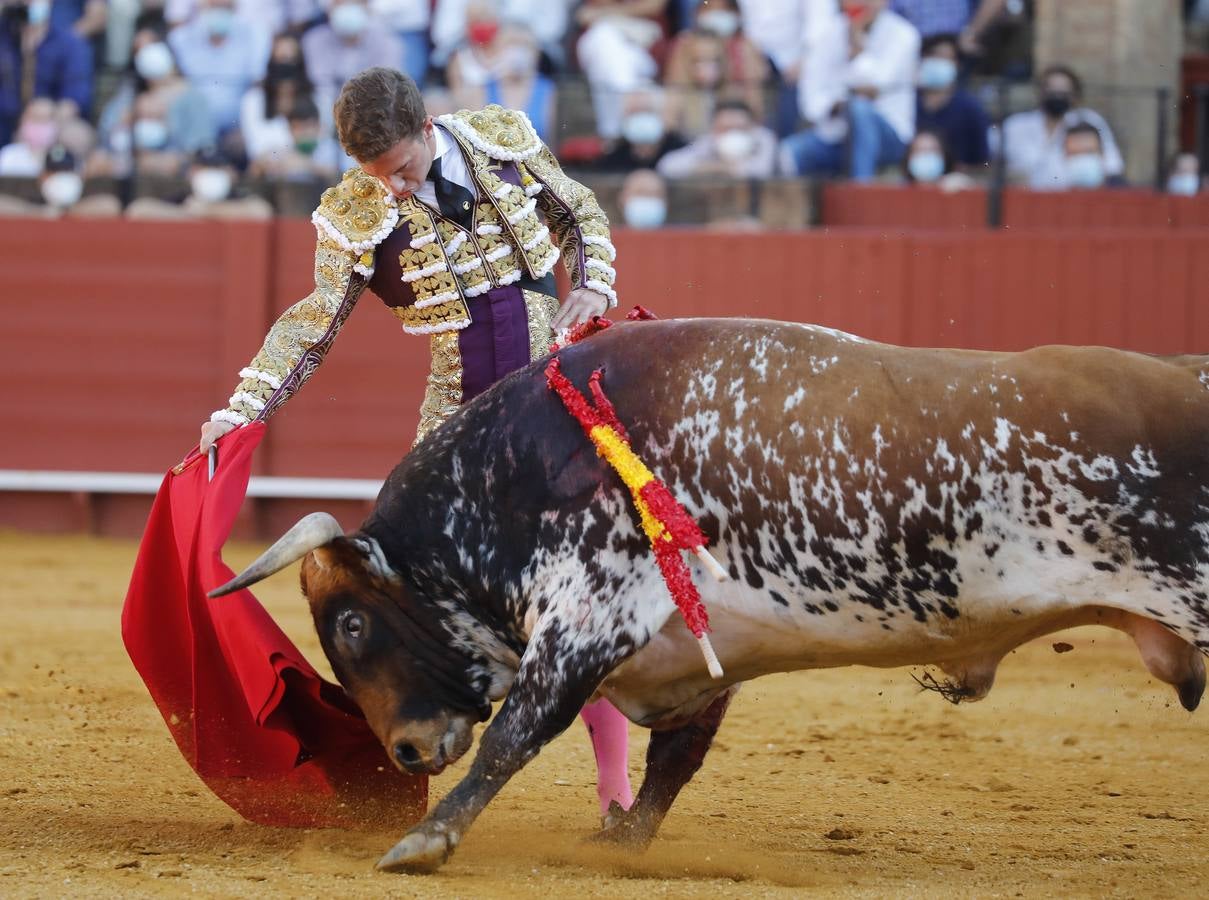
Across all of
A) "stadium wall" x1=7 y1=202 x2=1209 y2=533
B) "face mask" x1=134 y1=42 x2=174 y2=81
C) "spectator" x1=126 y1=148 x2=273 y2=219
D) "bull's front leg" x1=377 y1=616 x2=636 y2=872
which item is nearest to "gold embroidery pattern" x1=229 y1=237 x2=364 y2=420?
"bull's front leg" x1=377 y1=616 x2=636 y2=872

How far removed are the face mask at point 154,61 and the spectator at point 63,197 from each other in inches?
24.8

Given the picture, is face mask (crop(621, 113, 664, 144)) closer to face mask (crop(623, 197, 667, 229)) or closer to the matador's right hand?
face mask (crop(623, 197, 667, 229))

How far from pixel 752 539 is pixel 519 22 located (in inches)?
215

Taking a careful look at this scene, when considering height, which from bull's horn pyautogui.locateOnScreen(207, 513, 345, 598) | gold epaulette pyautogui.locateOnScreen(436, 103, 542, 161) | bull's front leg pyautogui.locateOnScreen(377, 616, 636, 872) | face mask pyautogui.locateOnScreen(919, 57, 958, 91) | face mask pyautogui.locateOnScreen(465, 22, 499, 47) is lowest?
bull's front leg pyautogui.locateOnScreen(377, 616, 636, 872)

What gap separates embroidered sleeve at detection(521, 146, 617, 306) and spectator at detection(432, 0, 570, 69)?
15.4ft

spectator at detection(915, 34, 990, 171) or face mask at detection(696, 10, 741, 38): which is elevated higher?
face mask at detection(696, 10, 741, 38)

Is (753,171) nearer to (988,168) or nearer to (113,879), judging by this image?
(988,168)

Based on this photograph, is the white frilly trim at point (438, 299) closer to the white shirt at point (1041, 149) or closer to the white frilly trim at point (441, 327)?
the white frilly trim at point (441, 327)

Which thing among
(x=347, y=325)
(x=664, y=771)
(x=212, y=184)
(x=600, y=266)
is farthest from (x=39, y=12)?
(x=664, y=771)

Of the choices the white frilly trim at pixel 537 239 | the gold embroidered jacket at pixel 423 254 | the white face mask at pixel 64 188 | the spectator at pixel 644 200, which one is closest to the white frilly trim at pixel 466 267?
the gold embroidered jacket at pixel 423 254

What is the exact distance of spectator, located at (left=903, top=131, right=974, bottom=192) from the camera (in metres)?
7.38

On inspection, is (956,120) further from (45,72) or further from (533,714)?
(533,714)

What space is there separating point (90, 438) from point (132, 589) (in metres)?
4.31

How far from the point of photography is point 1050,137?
742cm
